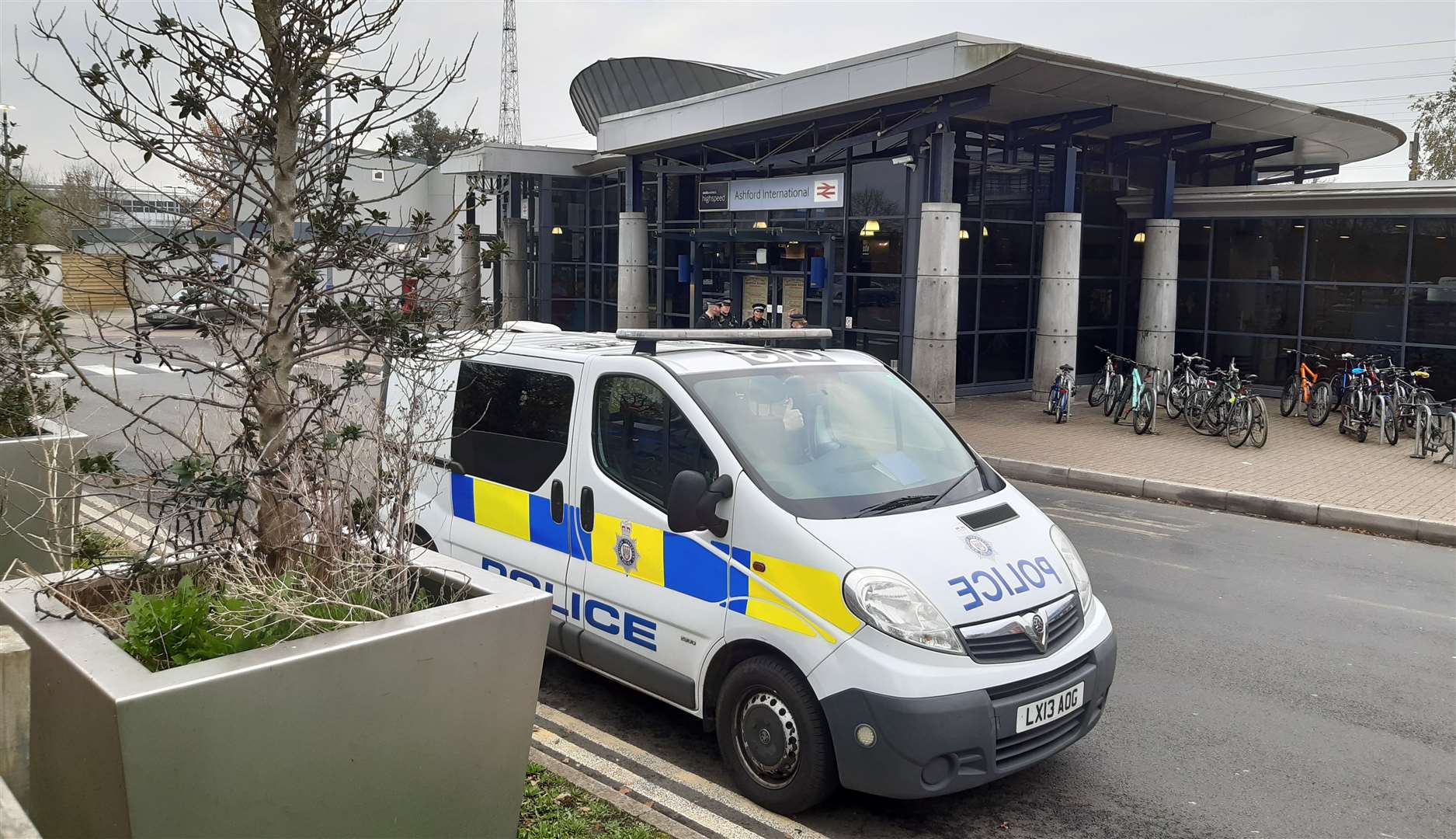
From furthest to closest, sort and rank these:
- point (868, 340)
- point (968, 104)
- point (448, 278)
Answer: point (868, 340) < point (968, 104) < point (448, 278)

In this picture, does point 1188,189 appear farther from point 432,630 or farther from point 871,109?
point 432,630

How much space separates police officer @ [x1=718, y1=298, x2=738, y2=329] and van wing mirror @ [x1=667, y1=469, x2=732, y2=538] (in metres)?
15.3

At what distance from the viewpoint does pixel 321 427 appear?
378cm

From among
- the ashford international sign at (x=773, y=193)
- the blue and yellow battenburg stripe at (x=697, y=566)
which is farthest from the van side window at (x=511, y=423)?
the ashford international sign at (x=773, y=193)

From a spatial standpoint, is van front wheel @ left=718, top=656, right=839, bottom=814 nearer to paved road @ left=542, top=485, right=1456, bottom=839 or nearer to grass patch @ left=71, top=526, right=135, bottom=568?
paved road @ left=542, top=485, right=1456, bottom=839

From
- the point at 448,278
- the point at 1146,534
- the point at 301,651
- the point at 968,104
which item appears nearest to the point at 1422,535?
the point at 1146,534

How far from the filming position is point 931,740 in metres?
4.27

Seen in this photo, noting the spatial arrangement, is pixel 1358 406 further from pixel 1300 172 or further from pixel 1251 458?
pixel 1300 172

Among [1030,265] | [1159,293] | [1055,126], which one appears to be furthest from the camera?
[1030,265]

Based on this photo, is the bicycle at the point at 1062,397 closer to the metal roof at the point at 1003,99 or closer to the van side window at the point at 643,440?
the metal roof at the point at 1003,99

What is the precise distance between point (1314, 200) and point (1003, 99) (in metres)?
6.09

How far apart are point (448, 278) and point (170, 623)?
61.1 inches

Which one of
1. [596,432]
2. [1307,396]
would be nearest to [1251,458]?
[1307,396]

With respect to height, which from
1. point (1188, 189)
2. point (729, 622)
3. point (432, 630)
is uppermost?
point (1188, 189)
